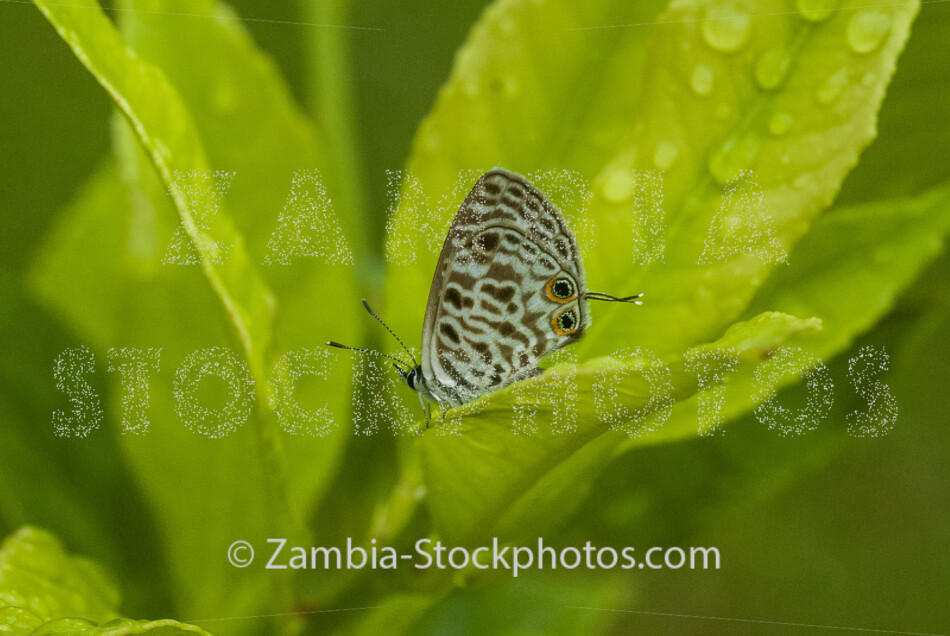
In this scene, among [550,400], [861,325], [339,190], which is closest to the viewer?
[550,400]

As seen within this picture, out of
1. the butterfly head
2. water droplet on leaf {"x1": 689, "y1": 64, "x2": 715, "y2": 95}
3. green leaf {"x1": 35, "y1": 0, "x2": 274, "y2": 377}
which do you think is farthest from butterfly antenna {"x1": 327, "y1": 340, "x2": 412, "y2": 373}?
water droplet on leaf {"x1": 689, "y1": 64, "x2": 715, "y2": 95}

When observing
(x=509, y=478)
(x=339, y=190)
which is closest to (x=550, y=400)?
(x=509, y=478)

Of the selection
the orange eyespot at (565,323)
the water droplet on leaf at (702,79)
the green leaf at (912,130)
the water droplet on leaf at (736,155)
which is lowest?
the orange eyespot at (565,323)

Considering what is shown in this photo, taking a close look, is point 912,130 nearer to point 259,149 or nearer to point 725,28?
point 725,28

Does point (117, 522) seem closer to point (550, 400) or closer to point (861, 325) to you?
point (550, 400)

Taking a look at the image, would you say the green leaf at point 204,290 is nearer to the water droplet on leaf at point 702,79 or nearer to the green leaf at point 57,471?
the green leaf at point 57,471

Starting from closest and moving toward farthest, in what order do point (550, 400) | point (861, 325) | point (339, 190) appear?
1. point (550, 400)
2. point (861, 325)
3. point (339, 190)

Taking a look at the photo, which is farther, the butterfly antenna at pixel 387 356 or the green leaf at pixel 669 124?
the butterfly antenna at pixel 387 356

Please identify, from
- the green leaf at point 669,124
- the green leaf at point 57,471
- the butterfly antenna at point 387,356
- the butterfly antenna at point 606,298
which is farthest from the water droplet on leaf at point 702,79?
the green leaf at point 57,471
